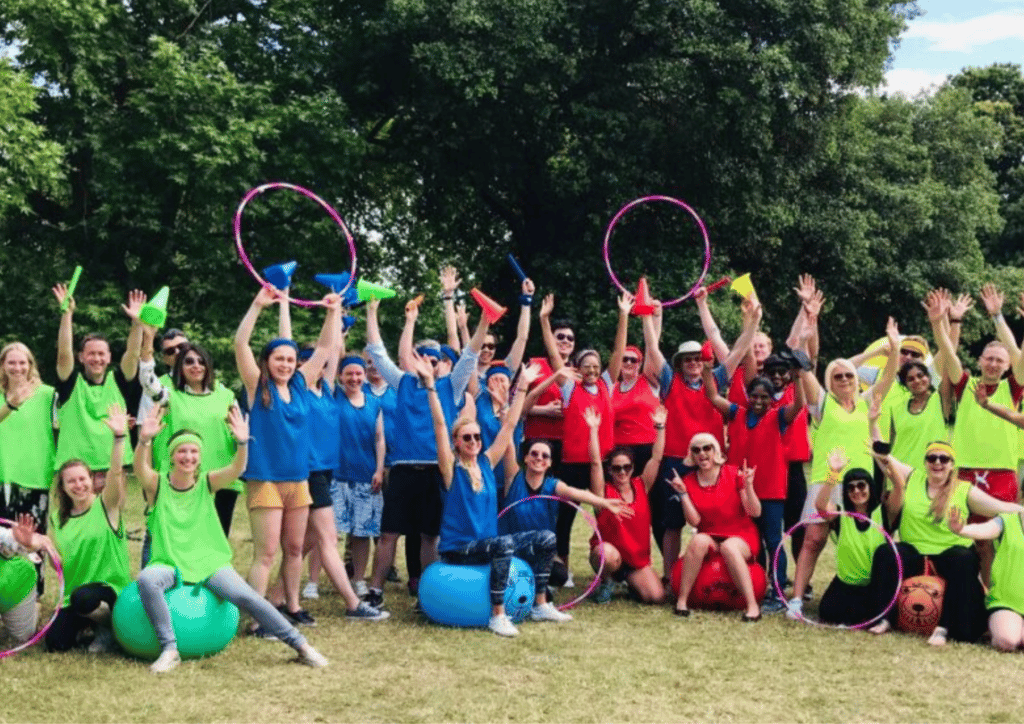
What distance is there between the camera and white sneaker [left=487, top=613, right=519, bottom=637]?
7.87m

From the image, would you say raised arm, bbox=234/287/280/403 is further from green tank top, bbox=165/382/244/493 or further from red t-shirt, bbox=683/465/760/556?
red t-shirt, bbox=683/465/760/556

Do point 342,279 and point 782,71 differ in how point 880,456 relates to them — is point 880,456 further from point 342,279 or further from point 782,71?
point 782,71

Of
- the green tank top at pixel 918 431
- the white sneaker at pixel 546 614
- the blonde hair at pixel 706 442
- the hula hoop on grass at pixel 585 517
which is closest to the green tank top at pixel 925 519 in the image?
the green tank top at pixel 918 431

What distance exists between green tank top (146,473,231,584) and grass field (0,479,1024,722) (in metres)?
0.60

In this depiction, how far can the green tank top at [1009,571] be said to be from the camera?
7652 mm

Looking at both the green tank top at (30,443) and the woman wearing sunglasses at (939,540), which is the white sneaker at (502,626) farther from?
the green tank top at (30,443)

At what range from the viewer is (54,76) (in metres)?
21.6

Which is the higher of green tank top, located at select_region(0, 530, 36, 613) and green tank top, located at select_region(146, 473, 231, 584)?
green tank top, located at select_region(146, 473, 231, 584)

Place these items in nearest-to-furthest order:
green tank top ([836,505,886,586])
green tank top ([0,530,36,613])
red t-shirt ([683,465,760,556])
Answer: green tank top ([0,530,36,613]), green tank top ([836,505,886,586]), red t-shirt ([683,465,760,556])

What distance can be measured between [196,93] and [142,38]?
289 centimetres

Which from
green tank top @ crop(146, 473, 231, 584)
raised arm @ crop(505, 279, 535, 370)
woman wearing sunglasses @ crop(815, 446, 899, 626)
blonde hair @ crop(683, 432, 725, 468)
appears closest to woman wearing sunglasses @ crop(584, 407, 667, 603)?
blonde hair @ crop(683, 432, 725, 468)

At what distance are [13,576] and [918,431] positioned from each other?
256 inches

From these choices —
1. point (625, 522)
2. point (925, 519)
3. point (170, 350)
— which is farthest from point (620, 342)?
point (170, 350)

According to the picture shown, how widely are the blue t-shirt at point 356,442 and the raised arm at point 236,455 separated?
1989mm
